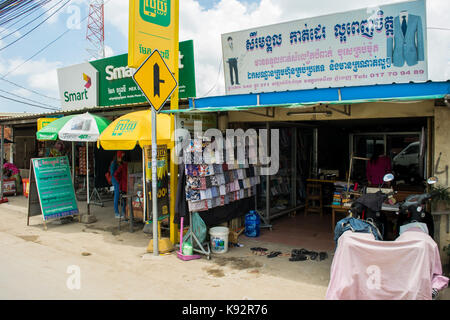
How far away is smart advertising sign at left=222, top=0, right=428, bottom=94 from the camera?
261 inches

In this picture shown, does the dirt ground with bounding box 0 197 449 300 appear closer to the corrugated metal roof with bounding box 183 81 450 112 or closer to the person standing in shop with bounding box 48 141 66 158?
the corrugated metal roof with bounding box 183 81 450 112

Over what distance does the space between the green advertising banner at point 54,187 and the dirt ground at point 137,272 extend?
3.11 ft

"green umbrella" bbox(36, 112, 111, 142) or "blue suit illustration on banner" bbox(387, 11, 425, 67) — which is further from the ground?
"blue suit illustration on banner" bbox(387, 11, 425, 67)

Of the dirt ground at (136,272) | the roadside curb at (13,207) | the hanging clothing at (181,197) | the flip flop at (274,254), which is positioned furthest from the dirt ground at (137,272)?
the roadside curb at (13,207)

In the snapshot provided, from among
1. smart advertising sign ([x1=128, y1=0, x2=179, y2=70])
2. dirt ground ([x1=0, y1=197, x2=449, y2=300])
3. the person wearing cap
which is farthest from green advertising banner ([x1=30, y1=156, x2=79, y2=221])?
smart advertising sign ([x1=128, y1=0, x2=179, y2=70])

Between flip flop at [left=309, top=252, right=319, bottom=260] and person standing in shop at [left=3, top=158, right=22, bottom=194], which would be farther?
person standing in shop at [left=3, top=158, right=22, bottom=194]

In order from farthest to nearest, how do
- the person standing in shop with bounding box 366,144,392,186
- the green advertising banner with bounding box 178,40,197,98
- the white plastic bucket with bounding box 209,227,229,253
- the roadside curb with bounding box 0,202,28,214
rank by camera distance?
the roadside curb with bounding box 0,202,28,214
the green advertising banner with bounding box 178,40,197,98
the person standing in shop with bounding box 366,144,392,186
the white plastic bucket with bounding box 209,227,229,253

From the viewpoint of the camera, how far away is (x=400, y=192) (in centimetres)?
735

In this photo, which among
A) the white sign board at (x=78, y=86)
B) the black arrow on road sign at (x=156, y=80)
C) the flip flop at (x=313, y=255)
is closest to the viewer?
the black arrow on road sign at (x=156, y=80)

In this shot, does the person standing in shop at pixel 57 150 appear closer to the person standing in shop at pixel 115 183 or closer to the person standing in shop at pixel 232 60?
the person standing in shop at pixel 115 183

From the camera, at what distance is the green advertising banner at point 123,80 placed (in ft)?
31.0

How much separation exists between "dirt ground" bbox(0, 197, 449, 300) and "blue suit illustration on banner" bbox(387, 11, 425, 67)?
12.9ft

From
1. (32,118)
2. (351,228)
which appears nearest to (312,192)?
(351,228)
